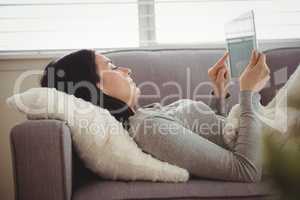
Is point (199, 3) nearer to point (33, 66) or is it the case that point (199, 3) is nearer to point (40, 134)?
point (33, 66)

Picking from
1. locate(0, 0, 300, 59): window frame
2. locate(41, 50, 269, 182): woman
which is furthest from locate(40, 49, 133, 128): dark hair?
locate(0, 0, 300, 59): window frame

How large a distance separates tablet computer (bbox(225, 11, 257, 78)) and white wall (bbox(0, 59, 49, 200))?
102cm

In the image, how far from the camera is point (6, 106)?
2.10m

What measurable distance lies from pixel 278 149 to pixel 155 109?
1019 mm

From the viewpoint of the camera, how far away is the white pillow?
1.27 metres

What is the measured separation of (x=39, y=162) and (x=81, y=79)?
1.15 feet

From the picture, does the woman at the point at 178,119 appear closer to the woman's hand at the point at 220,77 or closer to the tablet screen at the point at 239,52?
the tablet screen at the point at 239,52

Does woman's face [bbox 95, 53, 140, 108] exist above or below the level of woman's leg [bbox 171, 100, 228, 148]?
above

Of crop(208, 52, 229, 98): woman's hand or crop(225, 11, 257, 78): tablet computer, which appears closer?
crop(225, 11, 257, 78): tablet computer

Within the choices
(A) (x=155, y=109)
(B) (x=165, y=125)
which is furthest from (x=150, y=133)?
(A) (x=155, y=109)

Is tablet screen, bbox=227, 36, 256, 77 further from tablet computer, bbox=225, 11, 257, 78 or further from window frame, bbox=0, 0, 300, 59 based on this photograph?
window frame, bbox=0, 0, 300, 59

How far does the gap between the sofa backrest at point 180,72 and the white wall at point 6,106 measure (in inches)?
20.1

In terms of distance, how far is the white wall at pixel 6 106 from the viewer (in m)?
2.10

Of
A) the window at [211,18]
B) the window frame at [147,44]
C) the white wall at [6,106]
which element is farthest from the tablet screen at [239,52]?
the white wall at [6,106]
